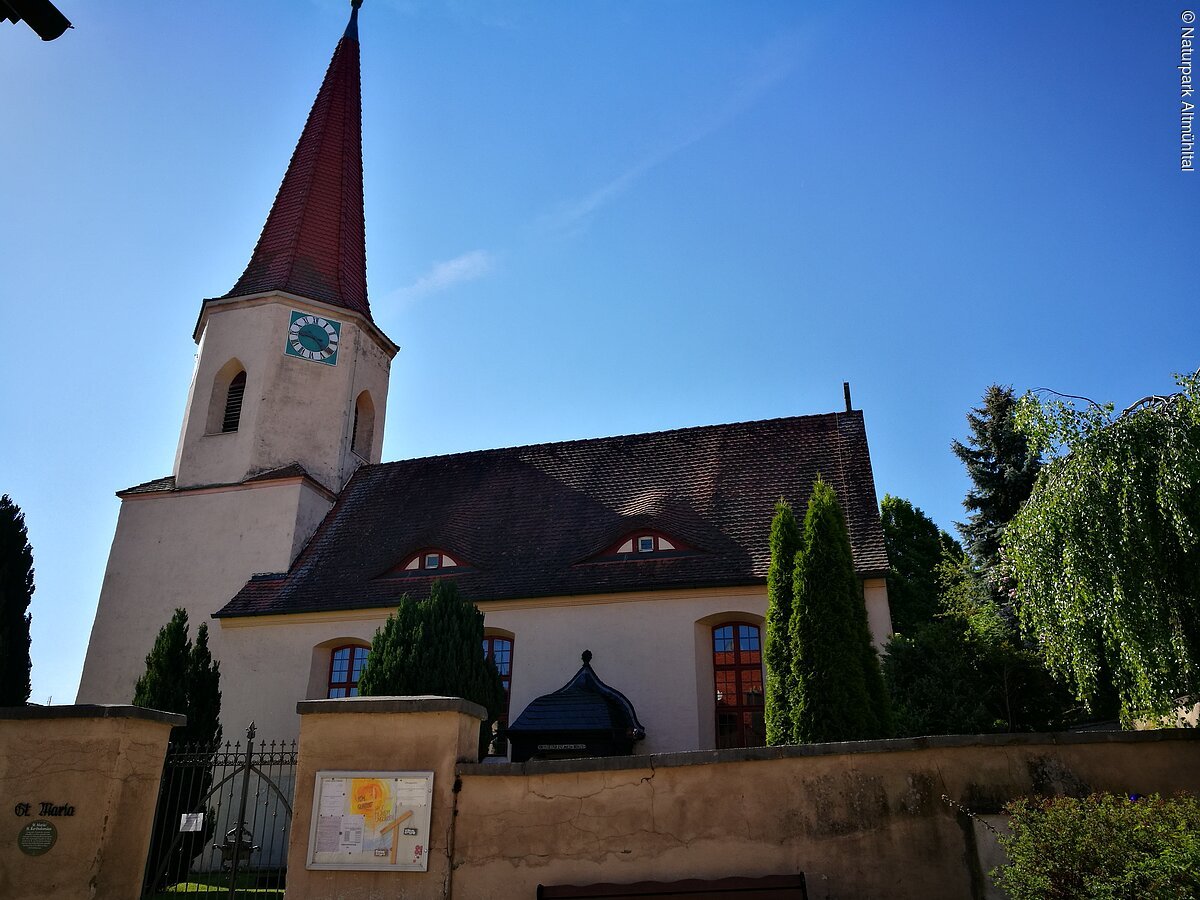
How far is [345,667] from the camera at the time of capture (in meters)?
17.4

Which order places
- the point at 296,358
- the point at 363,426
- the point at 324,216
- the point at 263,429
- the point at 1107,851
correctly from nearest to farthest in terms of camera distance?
the point at 1107,851 → the point at 263,429 → the point at 296,358 → the point at 363,426 → the point at 324,216

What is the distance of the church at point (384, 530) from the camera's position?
15578 millimetres

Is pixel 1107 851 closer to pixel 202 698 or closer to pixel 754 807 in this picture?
pixel 754 807

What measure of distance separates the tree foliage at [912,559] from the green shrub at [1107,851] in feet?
69.7

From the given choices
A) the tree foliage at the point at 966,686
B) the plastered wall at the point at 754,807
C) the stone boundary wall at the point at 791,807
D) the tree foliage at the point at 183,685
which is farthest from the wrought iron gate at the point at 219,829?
the tree foliage at the point at 966,686

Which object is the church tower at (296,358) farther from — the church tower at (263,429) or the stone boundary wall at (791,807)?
the stone boundary wall at (791,807)

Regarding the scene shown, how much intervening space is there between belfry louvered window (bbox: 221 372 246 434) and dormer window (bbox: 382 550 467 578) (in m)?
5.73

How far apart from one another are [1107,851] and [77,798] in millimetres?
7461

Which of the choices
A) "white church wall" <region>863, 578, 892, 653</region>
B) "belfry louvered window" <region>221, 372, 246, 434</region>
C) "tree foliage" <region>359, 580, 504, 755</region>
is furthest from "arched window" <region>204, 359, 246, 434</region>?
"white church wall" <region>863, 578, 892, 653</region>

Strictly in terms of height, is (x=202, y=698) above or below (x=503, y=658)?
below

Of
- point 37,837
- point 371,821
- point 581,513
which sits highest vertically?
point 581,513

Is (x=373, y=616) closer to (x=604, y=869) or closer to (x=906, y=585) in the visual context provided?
(x=604, y=869)

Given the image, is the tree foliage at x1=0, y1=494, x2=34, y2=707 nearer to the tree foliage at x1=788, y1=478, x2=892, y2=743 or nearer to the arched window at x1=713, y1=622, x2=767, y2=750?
the arched window at x1=713, y1=622, x2=767, y2=750

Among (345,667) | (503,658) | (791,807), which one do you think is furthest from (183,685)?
(791,807)
